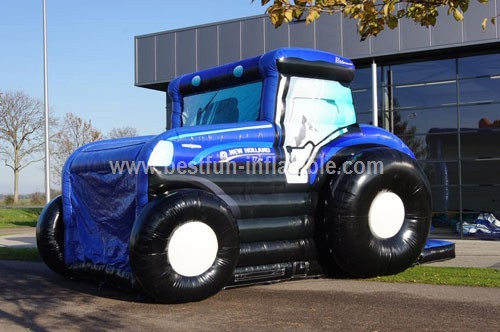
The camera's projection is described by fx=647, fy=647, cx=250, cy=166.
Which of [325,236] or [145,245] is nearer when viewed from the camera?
[145,245]

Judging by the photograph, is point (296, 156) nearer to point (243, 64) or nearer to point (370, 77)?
point (243, 64)

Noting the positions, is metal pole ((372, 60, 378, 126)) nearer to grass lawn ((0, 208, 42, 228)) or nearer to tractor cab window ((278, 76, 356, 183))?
tractor cab window ((278, 76, 356, 183))

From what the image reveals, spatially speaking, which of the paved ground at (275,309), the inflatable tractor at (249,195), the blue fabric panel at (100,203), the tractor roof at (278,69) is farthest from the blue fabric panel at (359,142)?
the blue fabric panel at (100,203)

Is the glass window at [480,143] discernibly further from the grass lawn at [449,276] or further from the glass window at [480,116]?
the grass lawn at [449,276]

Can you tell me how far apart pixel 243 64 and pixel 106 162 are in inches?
90.3

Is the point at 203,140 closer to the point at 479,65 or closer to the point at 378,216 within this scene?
the point at 378,216

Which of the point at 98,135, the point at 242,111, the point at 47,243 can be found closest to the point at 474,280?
the point at 242,111

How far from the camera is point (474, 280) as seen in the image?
330 inches

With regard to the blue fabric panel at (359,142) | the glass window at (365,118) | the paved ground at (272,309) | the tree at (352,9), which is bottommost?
the paved ground at (272,309)

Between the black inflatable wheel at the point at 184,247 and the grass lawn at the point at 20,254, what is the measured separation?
6285 mm

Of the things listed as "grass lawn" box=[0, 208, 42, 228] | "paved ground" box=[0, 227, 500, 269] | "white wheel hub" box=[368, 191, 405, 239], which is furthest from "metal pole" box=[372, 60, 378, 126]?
"grass lawn" box=[0, 208, 42, 228]

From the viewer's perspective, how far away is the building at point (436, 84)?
53.3 feet

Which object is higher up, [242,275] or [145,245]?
[145,245]

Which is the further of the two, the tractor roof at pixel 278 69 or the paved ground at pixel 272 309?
the tractor roof at pixel 278 69
